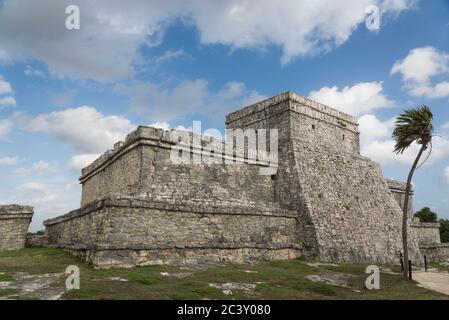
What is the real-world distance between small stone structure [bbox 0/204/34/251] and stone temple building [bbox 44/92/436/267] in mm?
1509

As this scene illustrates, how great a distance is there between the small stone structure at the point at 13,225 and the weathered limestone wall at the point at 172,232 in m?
1.83

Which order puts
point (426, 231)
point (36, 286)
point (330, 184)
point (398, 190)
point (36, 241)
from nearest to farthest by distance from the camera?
point (36, 286)
point (36, 241)
point (330, 184)
point (426, 231)
point (398, 190)

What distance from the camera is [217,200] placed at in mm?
16641

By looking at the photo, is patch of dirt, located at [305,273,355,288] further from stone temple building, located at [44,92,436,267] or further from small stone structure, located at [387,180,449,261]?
small stone structure, located at [387,180,449,261]

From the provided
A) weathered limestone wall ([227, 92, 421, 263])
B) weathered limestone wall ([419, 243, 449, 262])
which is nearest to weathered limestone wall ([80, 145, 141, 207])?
weathered limestone wall ([227, 92, 421, 263])

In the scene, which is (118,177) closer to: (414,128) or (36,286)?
(36,286)

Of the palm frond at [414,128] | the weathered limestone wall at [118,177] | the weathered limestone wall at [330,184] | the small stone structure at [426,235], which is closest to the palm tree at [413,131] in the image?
the palm frond at [414,128]

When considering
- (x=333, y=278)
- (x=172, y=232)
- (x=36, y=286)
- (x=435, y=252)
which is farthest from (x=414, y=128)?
(x=435, y=252)

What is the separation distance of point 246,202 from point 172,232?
16.9 feet

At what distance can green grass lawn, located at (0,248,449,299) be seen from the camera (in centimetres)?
834

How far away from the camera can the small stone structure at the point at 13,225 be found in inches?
659

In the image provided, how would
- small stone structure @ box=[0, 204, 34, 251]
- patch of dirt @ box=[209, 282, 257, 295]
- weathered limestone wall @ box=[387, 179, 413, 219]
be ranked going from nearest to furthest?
patch of dirt @ box=[209, 282, 257, 295]
small stone structure @ box=[0, 204, 34, 251]
weathered limestone wall @ box=[387, 179, 413, 219]

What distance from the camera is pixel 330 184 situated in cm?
1975

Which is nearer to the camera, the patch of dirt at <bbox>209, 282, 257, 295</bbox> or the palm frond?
the patch of dirt at <bbox>209, 282, 257, 295</bbox>
